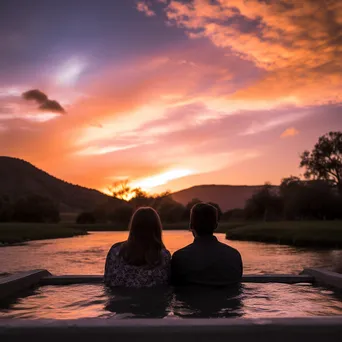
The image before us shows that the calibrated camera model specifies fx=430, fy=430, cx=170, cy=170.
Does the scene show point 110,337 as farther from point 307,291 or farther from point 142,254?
point 307,291

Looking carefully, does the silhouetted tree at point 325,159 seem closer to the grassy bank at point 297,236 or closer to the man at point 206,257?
the grassy bank at point 297,236

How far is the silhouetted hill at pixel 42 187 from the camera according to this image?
152 m

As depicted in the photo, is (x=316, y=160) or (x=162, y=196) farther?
(x=162, y=196)

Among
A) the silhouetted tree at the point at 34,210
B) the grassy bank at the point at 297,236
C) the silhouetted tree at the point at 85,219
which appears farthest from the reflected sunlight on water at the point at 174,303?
the silhouetted tree at the point at 85,219

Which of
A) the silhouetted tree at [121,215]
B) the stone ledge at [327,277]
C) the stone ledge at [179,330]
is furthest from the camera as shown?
the silhouetted tree at [121,215]

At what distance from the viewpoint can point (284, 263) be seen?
59.2 feet

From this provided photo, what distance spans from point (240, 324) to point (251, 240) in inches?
1326

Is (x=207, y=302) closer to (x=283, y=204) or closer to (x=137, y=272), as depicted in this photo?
(x=137, y=272)

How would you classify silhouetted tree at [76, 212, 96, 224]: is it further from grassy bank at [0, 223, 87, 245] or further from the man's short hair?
the man's short hair

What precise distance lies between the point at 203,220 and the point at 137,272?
3.54 feet

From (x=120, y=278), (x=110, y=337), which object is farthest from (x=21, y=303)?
(x=110, y=337)

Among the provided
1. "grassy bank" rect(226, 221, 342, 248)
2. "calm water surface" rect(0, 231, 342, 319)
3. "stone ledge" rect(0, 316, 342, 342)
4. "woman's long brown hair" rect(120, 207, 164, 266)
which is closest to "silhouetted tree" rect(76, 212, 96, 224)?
"grassy bank" rect(226, 221, 342, 248)

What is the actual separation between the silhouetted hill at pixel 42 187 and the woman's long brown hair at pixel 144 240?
475ft

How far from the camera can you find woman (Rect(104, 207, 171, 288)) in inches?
196
